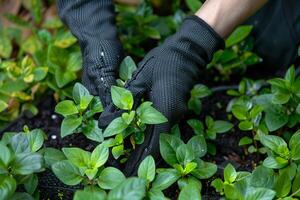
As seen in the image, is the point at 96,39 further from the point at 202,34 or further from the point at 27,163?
the point at 27,163

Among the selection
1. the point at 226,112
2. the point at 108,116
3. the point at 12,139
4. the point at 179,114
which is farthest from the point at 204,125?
the point at 12,139

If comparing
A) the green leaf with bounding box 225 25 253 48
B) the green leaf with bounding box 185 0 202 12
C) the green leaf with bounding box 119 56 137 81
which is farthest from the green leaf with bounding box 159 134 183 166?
the green leaf with bounding box 185 0 202 12

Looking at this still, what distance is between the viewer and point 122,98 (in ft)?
4.06

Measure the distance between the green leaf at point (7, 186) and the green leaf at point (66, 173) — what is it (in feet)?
0.30

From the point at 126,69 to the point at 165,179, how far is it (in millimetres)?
337

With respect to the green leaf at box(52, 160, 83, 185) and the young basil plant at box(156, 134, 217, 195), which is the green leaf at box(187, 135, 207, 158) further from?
the green leaf at box(52, 160, 83, 185)

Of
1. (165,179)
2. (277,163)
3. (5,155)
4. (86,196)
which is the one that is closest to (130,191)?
(86,196)

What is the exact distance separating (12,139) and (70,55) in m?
0.47

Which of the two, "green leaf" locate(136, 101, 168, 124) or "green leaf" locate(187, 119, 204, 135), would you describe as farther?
"green leaf" locate(187, 119, 204, 135)

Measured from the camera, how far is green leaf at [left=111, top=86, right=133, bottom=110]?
1233 millimetres

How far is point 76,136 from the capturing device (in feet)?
5.00

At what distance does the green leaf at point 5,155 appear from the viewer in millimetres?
1126

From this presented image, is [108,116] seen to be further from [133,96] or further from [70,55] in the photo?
[70,55]

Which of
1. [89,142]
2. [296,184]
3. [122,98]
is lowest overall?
[89,142]
